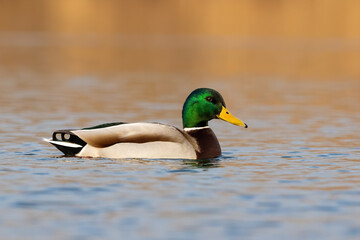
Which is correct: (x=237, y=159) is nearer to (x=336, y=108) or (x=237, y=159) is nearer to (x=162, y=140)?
(x=162, y=140)

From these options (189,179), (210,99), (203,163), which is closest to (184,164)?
(203,163)

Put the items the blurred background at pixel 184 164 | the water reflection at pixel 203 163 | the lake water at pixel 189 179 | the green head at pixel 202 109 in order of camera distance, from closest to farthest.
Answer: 1. the lake water at pixel 189 179
2. the blurred background at pixel 184 164
3. the water reflection at pixel 203 163
4. the green head at pixel 202 109

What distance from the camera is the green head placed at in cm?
1415

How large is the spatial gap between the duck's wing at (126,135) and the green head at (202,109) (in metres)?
0.83

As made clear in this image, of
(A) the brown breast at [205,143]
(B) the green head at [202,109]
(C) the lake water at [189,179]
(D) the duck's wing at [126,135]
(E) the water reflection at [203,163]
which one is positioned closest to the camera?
(C) the lake water at [189,179]

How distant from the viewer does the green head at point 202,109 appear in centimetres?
1415

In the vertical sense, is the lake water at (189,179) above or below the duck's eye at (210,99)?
below

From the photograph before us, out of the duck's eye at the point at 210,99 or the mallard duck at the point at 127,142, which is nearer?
the mallard duck at the point at 127,142

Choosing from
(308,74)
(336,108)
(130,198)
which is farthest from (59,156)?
(308,74)

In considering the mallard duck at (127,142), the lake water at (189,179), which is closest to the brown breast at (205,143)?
the mallard duck at (127,142)

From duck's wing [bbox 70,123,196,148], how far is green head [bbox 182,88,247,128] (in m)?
0.83

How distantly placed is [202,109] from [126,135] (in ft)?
4.72

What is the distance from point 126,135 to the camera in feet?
43.3

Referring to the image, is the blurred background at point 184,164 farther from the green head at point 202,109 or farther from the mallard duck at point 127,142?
the green head at point 202,109
